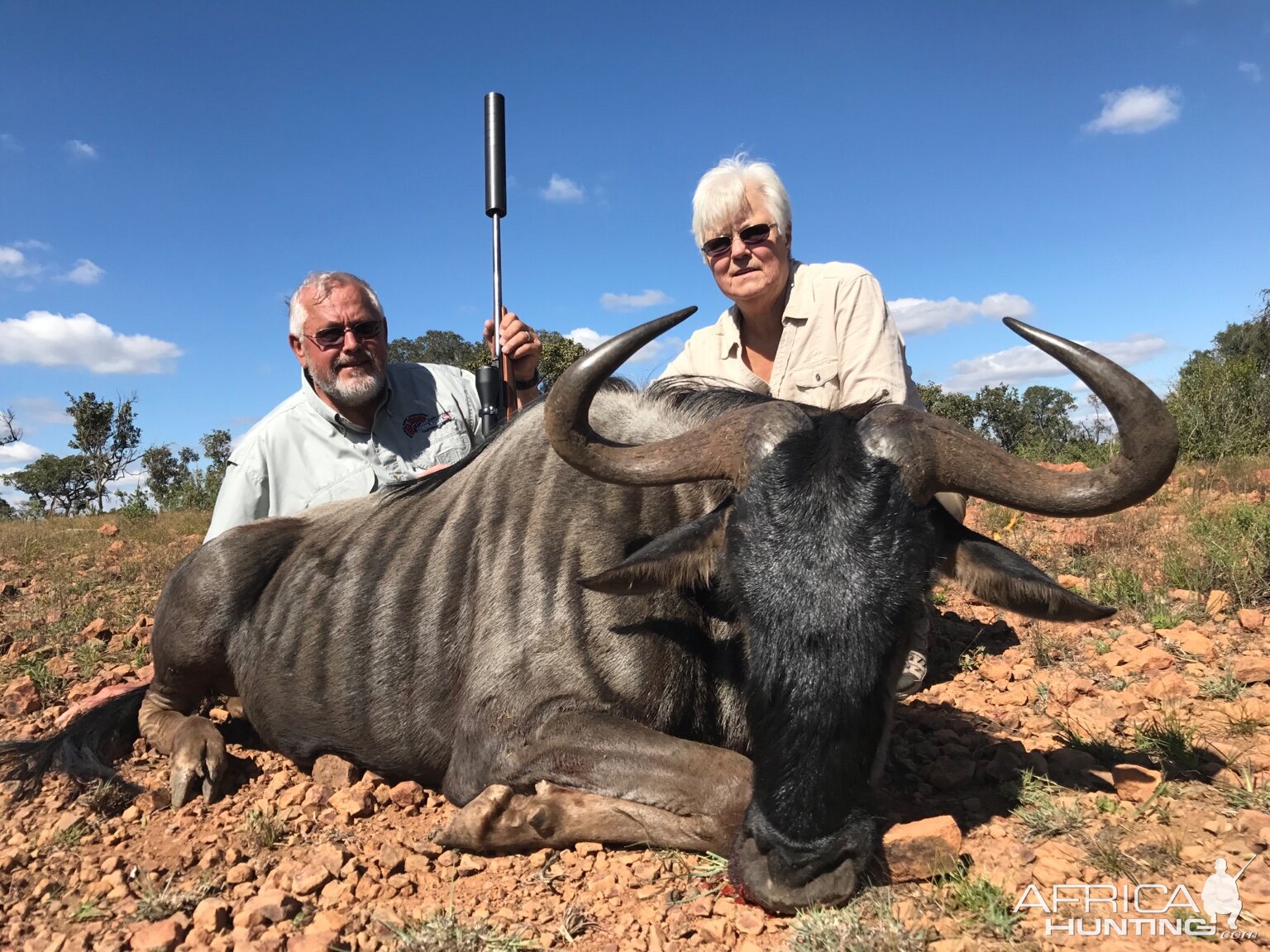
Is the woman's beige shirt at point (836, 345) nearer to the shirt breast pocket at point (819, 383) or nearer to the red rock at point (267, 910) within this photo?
the shirt breast pocket at point (819, 383)

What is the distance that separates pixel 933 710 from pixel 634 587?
1705mm

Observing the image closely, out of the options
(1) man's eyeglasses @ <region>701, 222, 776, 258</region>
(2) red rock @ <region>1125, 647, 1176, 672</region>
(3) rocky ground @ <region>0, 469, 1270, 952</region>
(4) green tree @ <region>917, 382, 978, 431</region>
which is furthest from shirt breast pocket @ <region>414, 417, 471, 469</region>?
(4) green tree @ <region>917, 382, 978, 431</region>

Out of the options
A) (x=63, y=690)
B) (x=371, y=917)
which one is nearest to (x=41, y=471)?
(x=63, y=690)

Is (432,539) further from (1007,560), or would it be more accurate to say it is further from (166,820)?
(1007,560)

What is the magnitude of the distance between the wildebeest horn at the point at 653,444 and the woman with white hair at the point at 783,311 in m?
1.50

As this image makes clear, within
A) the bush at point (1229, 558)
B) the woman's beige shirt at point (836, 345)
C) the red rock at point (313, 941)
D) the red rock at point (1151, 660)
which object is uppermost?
the woman's beige shirt at point (836, 345)

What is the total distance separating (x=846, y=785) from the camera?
2047 mm

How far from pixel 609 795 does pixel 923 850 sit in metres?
0.90

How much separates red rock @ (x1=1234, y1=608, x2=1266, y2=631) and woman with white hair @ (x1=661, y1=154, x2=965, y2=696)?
1307 mm

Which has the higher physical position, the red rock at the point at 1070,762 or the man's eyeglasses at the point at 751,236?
the man's eyeglasses at the point at 751,236

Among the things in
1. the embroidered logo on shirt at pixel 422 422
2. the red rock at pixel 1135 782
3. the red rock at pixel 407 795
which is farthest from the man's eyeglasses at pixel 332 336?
the red rock at pixel 1135 782

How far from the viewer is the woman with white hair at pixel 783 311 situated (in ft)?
13.3

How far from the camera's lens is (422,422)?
5.02 meters

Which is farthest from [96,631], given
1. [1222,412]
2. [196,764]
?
[1222,412]
